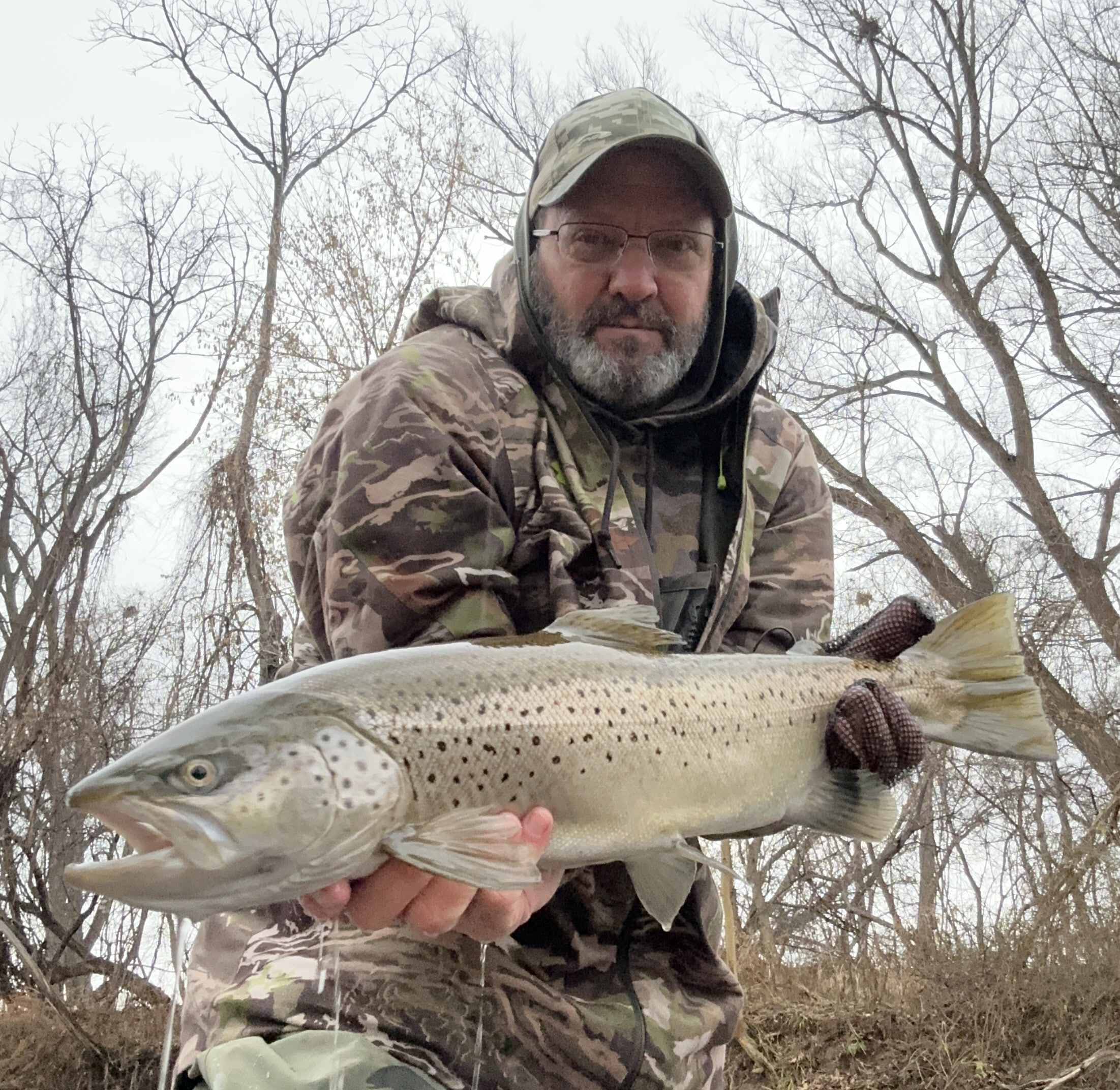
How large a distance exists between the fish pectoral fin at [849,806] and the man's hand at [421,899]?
2.70 feet

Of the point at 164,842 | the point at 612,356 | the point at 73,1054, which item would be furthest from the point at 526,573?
the point at 73,1054

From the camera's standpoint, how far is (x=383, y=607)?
2.56 metres

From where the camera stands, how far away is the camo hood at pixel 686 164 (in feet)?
10.4

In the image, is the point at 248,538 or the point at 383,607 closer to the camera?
the point at 383,607

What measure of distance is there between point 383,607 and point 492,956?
2.94ft

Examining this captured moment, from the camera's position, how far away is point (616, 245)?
320cm

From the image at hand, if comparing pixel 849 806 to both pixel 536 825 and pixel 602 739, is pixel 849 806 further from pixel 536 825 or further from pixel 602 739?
pixel 536 825

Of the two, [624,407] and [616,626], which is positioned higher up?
[624,407]

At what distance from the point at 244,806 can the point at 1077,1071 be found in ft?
19.4

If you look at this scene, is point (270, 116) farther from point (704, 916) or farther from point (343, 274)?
point (704, 916)

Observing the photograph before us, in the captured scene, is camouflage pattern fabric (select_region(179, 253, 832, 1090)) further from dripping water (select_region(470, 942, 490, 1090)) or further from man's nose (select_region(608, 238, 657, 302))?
man's nose (select_region(608, 238, 657, 302))

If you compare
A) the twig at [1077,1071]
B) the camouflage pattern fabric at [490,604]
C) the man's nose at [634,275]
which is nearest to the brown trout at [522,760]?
the camouflage pattern fabric at [490,604]

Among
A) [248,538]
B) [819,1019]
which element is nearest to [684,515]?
[819,1019]

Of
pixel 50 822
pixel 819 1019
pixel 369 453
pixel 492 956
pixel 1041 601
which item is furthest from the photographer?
pixel 1041 601
